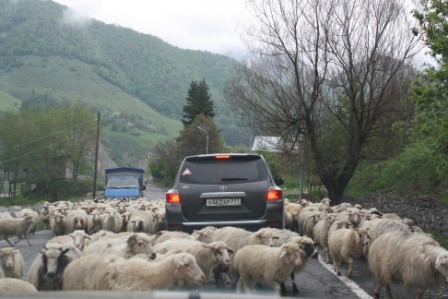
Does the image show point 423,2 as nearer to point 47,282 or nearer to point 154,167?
point 47,282

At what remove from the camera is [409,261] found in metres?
7.14

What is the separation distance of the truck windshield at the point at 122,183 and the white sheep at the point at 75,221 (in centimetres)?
1691

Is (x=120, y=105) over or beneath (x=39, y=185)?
over

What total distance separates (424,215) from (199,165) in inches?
402

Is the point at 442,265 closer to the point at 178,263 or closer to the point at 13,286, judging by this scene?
the point at 178,263

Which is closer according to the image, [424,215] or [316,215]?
[316,215]

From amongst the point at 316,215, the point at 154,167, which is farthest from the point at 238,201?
the point at 154,167

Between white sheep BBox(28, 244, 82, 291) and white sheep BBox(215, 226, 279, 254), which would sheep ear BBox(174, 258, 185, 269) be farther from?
white sheep BBox(215, 226, 279, 254)

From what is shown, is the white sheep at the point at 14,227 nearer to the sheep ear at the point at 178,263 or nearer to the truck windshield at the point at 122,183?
the sheep ear at the point at 178,263

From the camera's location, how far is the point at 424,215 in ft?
56.7

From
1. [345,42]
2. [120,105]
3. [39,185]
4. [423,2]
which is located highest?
[120,105]

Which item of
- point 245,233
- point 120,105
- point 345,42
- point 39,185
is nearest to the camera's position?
point 245,233

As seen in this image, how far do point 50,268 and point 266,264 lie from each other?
2.70 m

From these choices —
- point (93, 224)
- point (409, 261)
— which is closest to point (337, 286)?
point (409, 261)
